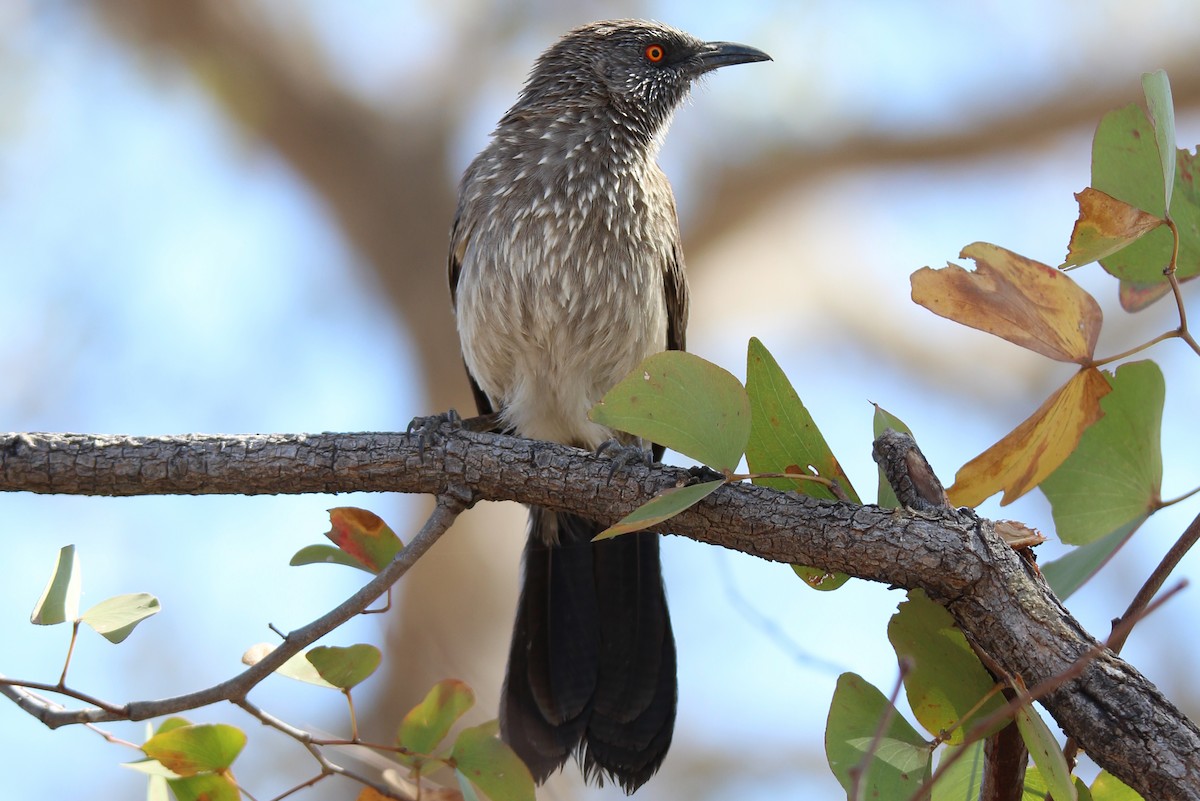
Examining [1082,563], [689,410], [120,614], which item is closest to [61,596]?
[120,614]

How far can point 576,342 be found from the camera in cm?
335

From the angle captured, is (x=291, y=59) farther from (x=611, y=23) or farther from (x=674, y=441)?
(x=674, y=441)

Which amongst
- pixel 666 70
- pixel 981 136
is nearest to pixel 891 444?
pixel 666 70

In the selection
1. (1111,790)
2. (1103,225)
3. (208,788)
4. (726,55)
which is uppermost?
(726,55)

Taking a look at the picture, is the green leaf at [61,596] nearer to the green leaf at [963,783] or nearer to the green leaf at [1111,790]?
the green leaf at [963,783]

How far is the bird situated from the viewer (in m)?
2.98

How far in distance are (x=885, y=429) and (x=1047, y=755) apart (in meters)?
0.69

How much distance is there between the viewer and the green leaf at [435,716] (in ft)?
6.06

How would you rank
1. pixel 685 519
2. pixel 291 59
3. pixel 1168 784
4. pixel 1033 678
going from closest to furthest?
pixel 1168 784, pixel 1033 678, pixel 685 519, pixel 291 59

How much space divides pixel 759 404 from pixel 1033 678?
0.61 m

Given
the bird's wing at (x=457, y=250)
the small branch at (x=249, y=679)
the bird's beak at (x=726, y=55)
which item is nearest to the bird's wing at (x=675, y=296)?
the bird's wing at (x=457, y=250)

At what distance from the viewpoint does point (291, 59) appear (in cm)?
566

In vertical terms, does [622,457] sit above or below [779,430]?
above

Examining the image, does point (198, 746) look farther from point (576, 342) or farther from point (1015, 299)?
point (576, 342)
